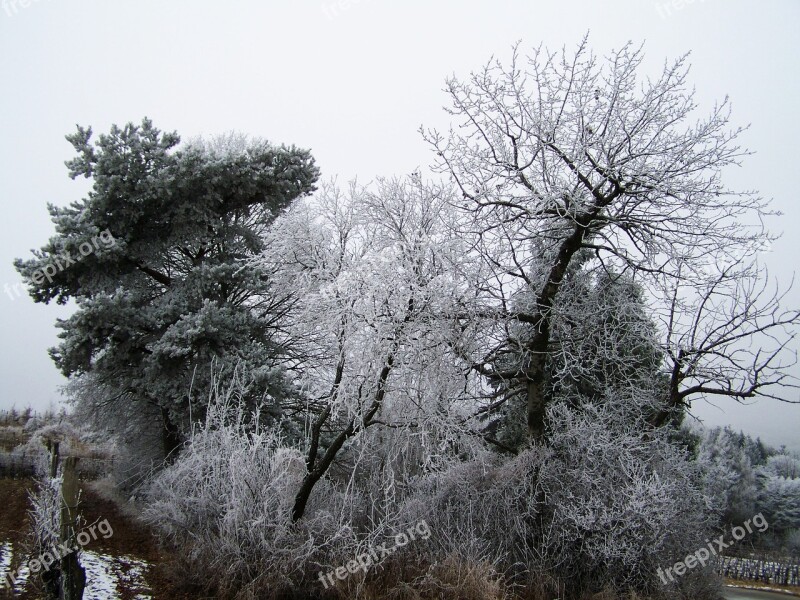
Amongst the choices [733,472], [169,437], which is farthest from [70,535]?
[733,472]

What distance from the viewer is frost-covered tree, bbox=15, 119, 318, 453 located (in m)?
10.8

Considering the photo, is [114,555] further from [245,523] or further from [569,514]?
[569,514]

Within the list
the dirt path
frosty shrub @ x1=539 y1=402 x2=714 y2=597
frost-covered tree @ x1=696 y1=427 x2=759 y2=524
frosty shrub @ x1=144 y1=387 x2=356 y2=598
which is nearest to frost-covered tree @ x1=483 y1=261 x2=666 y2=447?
frosty shrub @ x1=539 y1=402 x2=714 y2=597

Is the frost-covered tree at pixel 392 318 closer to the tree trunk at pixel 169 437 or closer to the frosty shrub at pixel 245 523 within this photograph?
the frosty shrub at pixel 245 523

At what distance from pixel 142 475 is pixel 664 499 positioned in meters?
10.3

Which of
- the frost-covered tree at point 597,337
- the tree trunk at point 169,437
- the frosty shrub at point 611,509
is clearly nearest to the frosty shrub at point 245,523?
the frosty shrub at point 611,509

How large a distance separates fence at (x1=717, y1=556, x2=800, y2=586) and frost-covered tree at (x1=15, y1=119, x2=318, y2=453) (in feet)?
46.2

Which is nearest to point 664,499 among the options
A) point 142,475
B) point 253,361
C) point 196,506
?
point 196,506

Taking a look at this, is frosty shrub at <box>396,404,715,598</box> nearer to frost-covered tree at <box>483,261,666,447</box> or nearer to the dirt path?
frost-covered tree at <box>483,261,666,447</box>

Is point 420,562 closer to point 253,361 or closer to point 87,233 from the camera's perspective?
point 253,361

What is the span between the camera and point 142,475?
1220cm

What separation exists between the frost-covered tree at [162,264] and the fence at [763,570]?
1407 cm

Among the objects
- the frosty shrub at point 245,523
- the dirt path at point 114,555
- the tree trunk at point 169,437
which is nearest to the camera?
the frosty shrub at point 245,523

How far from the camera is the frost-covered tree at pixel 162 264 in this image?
1077 centimetres
